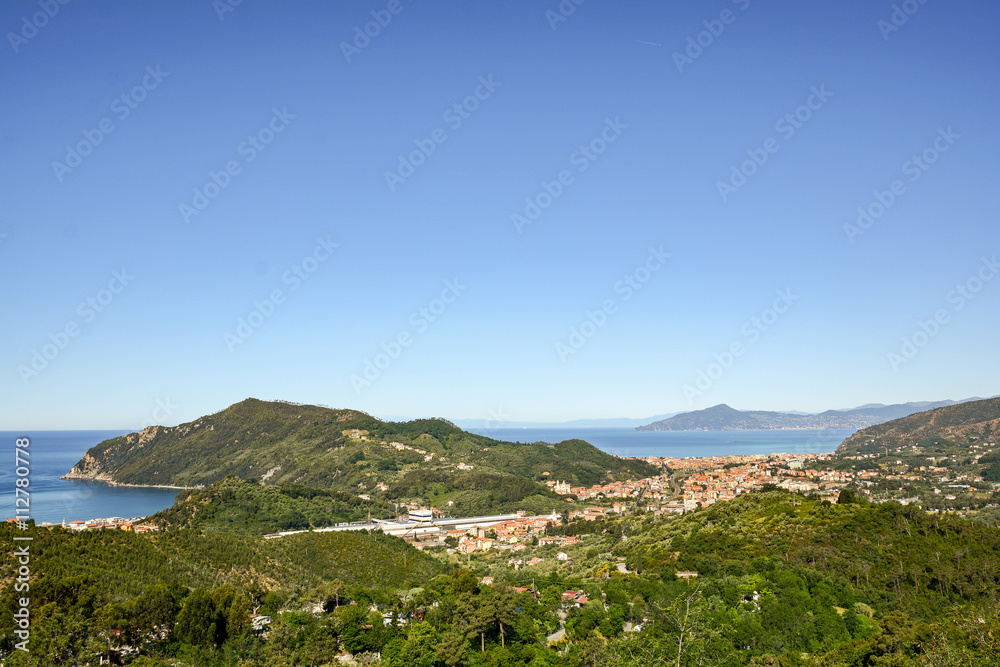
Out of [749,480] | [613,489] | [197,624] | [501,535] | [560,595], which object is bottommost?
[613,489]

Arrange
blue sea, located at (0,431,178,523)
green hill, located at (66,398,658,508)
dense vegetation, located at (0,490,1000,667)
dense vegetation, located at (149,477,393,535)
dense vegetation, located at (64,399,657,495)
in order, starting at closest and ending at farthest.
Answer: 1. dense vegetation, located at (0,490,1000,667)
2. dense vegetation, located at (149,477,393,535)
3. blue sea, located at (0,431,178,523)
4. green hill, located at (66,398,658,508)
5. dense vegetation, located at (64,399,657,495)

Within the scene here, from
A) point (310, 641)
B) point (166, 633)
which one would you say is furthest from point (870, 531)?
point (166, 633)

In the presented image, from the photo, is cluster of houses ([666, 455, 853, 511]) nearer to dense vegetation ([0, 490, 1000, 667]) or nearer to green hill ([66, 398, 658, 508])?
green hill ([66, 398, 658, 508])

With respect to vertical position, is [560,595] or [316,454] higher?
[316,454]

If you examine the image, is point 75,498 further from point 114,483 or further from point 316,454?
point 316,454

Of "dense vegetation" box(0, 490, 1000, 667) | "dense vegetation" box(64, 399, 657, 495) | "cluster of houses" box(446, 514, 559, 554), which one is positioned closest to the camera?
"dense vegetation" box(0, 490, 1000, 667)

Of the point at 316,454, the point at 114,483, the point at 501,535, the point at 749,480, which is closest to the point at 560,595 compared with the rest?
the point at 501,535

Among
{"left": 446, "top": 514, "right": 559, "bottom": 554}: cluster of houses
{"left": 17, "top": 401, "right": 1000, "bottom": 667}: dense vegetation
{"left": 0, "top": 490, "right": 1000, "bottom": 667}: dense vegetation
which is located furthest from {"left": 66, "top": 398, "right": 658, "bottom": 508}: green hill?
{"left": 0, "top": 490, "right": 1000, "bottom": 667}: dense vegetation

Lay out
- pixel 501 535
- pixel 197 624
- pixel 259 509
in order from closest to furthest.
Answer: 1. pixel 197 624
2. pixel 501 535
3. pixel 259 509
